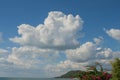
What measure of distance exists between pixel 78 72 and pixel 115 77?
558 cm

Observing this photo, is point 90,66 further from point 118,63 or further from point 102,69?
point 118,63

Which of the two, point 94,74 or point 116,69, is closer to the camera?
point 116,69

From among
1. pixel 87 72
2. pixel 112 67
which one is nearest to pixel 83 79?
pixel 87 72

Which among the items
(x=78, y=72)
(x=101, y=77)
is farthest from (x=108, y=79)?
(x=78, y=72)

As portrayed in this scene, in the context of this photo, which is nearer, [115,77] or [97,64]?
[115,77]

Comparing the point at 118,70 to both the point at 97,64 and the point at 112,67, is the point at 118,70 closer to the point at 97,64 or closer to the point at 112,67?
the point at 112,67

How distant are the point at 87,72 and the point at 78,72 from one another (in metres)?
1.52

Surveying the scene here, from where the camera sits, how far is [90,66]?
40719 millimetres

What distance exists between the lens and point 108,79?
3931cm

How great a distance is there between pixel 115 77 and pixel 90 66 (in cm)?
412

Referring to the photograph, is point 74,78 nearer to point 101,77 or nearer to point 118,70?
point 101,77

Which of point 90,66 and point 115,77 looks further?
point 90,66

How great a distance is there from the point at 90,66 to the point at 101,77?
7.36 feet

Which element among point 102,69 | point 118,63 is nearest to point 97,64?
point 102,69
